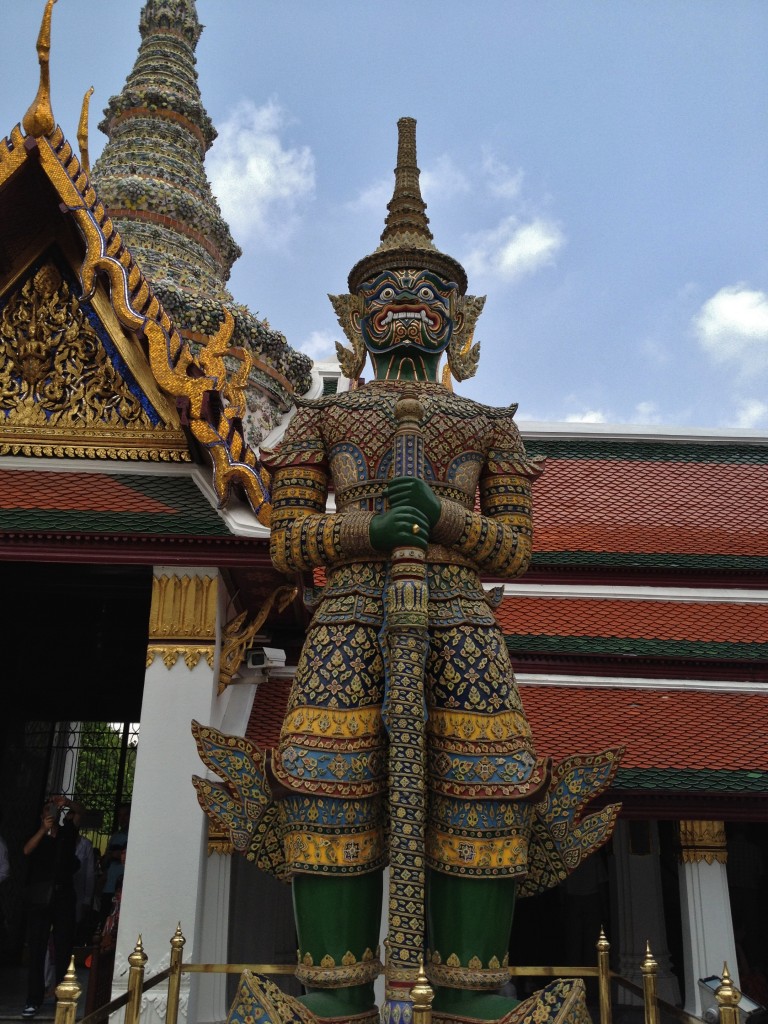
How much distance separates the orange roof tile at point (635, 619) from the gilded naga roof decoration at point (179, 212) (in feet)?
15.3

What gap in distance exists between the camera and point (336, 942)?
3141mm

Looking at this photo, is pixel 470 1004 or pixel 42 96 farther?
pixel 42 96

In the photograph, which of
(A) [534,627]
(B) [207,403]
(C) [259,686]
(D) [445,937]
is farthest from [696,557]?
(D) [445,937]

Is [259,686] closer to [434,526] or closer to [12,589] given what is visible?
[12,589]

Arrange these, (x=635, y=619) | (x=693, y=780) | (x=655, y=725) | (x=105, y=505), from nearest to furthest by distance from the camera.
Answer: (x=105, y=505)
(x=693, y=780)
(x=655, y=725)
(x=635, y=619)

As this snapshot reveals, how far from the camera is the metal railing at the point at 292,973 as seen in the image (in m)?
2.89

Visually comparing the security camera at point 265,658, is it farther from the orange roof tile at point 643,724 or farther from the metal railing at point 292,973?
the metal railing at point 292,973

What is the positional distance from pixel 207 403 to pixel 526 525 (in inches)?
→ 83.0

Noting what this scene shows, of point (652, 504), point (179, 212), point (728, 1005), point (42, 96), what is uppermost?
point (179, 212)

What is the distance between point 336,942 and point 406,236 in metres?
2.93

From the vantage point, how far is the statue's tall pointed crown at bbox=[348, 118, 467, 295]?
13.1 ft

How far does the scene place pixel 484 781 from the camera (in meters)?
3.25

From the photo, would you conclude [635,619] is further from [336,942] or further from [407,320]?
[336,942]

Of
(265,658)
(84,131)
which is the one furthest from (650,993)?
(84,131)
